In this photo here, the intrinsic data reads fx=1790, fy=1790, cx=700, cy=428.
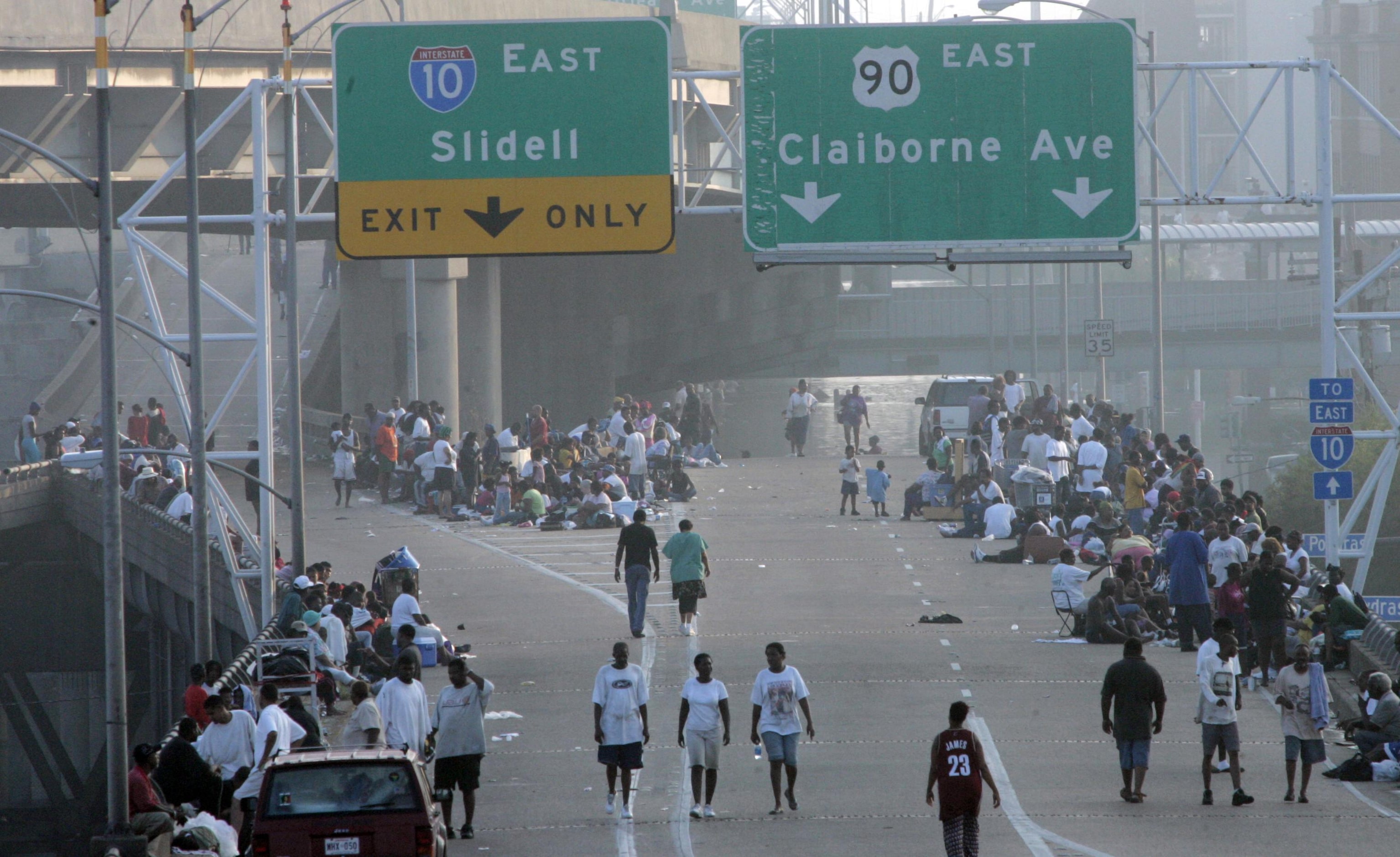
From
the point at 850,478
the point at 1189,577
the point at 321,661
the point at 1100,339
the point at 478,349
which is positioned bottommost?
the point at 321,661

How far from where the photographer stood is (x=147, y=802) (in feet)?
43.1

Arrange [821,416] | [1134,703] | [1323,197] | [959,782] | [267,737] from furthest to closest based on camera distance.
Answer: [821,416], [1323,197], [1134,703], [267,737], [959,782]

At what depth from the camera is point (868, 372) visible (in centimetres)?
7925

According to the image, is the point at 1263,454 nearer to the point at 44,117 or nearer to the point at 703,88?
the point at 703,88

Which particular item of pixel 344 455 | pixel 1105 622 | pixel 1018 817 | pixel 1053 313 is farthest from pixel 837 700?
pixel 1053 313

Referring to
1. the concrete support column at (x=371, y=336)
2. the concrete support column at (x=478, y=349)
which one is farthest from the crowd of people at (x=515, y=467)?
the concrete support column at (x=478, y=349)

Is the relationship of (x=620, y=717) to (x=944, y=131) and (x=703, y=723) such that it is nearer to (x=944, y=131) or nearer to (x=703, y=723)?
(x=703, y=723)

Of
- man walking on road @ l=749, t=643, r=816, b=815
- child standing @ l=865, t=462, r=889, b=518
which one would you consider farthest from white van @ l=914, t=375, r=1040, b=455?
man walking on road @ l=749, t=643, r=816, b=815

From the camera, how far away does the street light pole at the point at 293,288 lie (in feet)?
69.8

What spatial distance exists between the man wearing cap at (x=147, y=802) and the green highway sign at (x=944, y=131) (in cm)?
846

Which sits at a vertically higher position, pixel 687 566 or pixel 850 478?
pixel 850 478

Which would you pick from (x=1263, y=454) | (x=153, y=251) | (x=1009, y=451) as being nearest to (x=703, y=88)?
(x=1009, y=451)

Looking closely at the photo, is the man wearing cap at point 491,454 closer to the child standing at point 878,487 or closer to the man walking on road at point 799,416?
the child standing at point 878,487

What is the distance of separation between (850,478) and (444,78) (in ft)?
54.5
